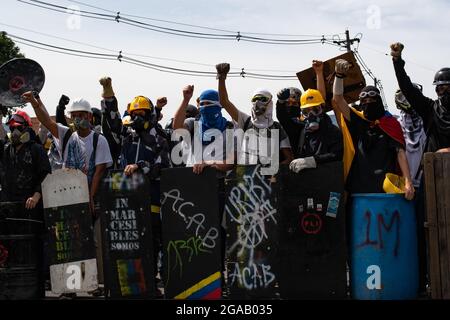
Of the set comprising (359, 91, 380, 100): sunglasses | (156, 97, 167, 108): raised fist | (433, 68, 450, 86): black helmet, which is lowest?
(359, 91, 380, 100): sunglasses

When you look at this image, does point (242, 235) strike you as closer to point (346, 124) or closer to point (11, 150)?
point (346, 124)

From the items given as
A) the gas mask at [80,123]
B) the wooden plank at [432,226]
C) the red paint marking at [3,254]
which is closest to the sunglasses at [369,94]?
the wooden plank at [432,226]

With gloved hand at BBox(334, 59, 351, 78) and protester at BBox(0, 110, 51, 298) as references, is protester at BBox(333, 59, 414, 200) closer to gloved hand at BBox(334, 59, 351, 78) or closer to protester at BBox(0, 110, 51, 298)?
gloved hand at BBox(334, 59, 351, 78)

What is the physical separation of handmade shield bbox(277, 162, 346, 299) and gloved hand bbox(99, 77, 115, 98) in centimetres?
236

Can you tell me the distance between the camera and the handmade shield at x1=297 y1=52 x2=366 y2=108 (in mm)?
7262

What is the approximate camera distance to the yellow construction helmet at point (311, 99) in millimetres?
6594

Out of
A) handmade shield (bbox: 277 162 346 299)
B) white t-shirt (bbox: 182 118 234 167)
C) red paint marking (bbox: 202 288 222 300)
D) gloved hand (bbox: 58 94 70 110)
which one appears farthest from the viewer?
gloved hand (bbox: 58 94 70 110)

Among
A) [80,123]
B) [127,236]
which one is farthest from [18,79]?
[127,236]

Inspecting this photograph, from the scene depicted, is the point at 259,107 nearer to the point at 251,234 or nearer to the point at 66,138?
the point at 251,234

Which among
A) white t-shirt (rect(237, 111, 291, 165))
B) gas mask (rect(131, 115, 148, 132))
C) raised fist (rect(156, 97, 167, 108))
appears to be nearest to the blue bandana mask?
white t-shirt (rect(237, 111, 291, 165))

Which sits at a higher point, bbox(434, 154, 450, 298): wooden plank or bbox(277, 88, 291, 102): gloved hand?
bbox(277, 88, 291, 102): gloved hand

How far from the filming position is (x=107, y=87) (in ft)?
24.6

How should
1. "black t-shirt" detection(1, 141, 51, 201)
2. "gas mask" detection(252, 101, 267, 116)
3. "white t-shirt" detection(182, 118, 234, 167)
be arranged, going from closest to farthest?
"gas mask" detection(252, 101, 267, 116) → "white t-shirt" detection(182, 118, 234, 167) → "black t-shirt" detection(1, 141, 51, 201)

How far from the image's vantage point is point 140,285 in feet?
21.8
